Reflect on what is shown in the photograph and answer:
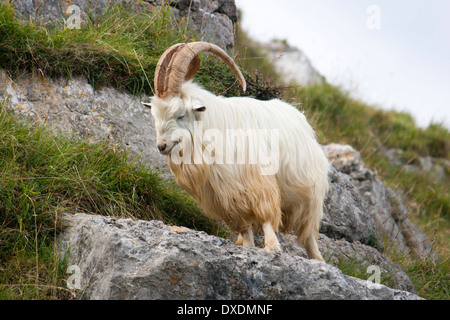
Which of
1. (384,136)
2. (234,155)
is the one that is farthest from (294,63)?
(234,155)

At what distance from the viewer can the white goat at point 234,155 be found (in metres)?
4.91

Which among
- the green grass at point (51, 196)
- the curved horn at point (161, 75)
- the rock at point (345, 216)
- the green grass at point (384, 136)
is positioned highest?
the curved horn at point (161, 75)

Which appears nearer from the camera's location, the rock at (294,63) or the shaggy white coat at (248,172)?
the shaggy white coat at (248,172)

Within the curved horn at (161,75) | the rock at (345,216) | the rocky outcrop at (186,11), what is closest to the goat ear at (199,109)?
the curved horn at (161,75)

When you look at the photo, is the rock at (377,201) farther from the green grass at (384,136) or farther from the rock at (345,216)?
the rock at (345,216)

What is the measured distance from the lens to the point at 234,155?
16.6 ft

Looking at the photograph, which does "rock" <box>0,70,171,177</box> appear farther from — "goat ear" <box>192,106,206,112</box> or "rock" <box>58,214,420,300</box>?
"rock" <box>58,214,420,300</box>

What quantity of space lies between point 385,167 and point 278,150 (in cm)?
733

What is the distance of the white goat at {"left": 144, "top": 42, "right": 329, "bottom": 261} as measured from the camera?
16.1ft

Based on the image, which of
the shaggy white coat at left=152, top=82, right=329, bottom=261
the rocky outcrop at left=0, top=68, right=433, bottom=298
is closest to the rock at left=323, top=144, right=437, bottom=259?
the rocky outcrop at left=0, top=68, right=433, bottom=298

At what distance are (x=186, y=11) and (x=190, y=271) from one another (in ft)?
17.7

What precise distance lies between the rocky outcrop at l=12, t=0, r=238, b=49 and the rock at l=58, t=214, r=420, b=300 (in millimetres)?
3902

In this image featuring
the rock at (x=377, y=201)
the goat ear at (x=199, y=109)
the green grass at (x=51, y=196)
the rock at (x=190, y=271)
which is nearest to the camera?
the rock at (x=190, y=271)

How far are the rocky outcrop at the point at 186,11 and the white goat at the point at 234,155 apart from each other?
9.68ft
